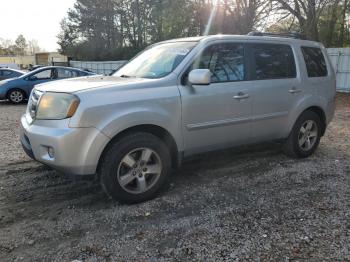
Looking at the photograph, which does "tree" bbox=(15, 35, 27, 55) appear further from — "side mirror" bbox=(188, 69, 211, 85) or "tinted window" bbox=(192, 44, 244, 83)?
"side mirror" bbox=(188, 69, 211, 85)

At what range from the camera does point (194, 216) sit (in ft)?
12.3

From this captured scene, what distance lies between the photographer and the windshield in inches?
172

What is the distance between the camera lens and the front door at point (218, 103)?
4.28 metres

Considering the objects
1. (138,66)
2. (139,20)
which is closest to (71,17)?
(139,20)

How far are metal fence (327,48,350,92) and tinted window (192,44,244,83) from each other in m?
11.9

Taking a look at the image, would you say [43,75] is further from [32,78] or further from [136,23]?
[136,23]

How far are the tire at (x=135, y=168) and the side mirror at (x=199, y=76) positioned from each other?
766mm

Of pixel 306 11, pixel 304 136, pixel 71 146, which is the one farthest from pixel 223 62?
pixel 306 11

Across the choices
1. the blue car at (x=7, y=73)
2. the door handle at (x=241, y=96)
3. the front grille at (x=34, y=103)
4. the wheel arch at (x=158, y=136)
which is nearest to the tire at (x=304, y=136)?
the door handle at (x=241, y=96)

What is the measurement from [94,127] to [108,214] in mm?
918

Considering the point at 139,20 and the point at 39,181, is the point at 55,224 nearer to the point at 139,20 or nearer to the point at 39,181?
the point at 39,181

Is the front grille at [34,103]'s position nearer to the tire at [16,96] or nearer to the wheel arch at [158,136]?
the wheel arch at [158,136]

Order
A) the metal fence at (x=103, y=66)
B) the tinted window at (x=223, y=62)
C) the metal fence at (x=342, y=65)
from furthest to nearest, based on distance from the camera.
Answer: the metal fence at (x=103, y=66) → the metal fence at (x=342, y=65) → the tinted window at (x=223, y=62)

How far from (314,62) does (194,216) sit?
134 inches
